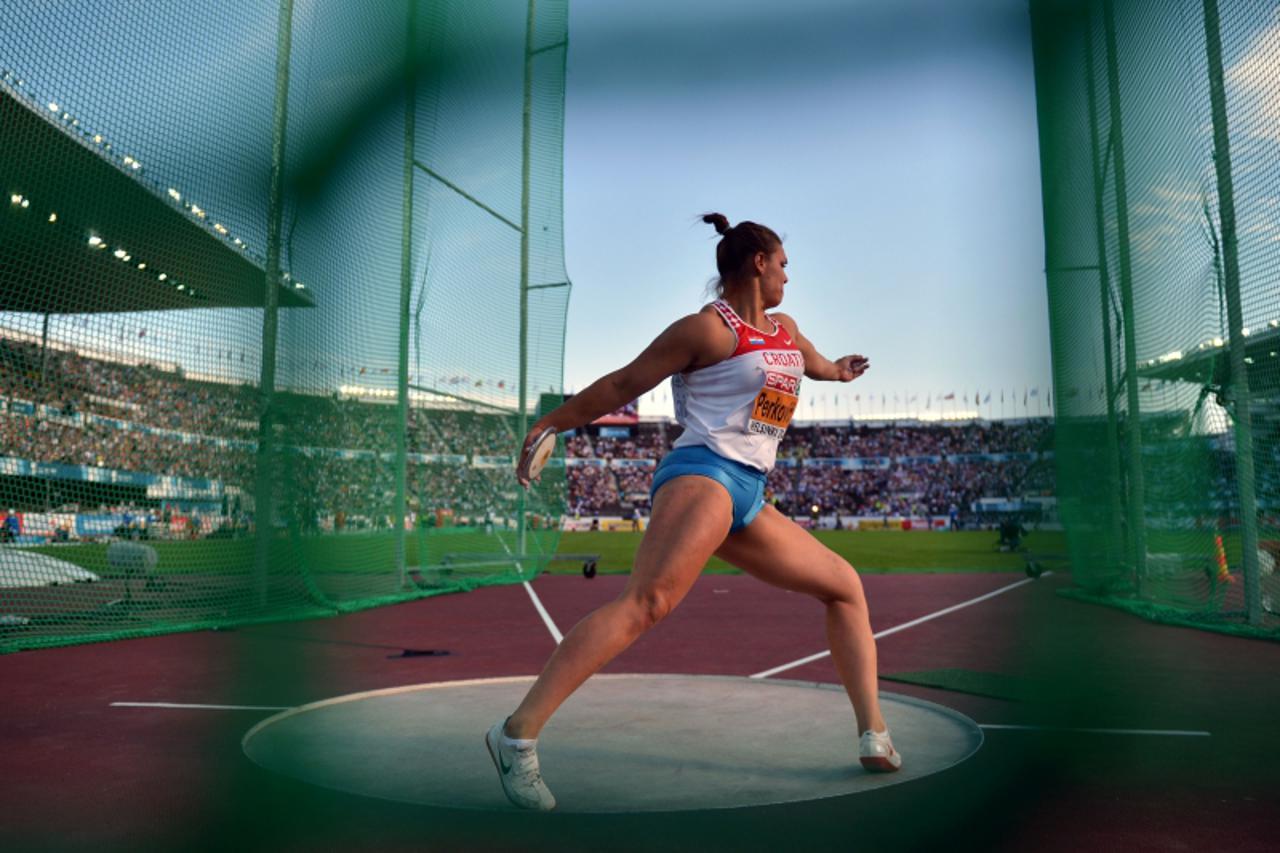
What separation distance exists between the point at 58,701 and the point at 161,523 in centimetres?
416

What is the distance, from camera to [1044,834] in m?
2.52

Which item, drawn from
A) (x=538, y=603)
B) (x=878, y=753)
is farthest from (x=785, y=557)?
(x=538, y=603)

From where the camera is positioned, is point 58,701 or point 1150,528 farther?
point 1150,528

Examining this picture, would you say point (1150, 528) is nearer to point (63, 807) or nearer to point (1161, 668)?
point (1161, 668)

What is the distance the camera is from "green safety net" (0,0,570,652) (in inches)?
254

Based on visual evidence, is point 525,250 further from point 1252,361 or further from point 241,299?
point 1252,361

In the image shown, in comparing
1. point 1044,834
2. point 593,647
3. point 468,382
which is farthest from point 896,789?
point 468,382

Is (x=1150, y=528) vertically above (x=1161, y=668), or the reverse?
(x=1150, y=528)

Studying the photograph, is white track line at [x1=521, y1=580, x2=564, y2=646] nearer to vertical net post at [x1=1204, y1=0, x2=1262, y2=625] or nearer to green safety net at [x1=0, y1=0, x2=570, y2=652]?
green safety net at [x1=0, y1=0, x2=570, y2=652]

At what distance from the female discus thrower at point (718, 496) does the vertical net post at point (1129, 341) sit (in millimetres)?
6493

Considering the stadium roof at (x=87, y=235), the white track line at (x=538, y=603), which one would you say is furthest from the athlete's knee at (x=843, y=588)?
the stadium roof at (x=87, y=235)

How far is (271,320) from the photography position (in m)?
8.09

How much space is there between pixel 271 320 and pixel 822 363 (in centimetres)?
594

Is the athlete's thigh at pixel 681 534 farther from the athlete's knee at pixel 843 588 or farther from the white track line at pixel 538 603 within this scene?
the white track line at pixel 538 603
